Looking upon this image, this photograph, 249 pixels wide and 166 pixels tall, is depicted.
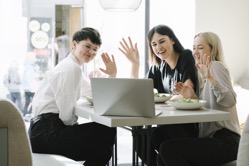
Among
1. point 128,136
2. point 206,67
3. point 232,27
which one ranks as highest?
point 232,27

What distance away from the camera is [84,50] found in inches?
112

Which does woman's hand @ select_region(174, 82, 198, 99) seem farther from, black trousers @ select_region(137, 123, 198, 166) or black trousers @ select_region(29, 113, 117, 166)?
black trousers @ select_region(29, 113, 117, 166)

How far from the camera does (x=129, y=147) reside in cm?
480

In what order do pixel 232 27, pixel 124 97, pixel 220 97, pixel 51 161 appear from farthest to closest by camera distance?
pixel 232 27 < pixel 220 97 < pixel 51 161 < pixel 124 97

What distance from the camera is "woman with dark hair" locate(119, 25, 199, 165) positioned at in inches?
112

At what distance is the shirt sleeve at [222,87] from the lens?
8.00ft

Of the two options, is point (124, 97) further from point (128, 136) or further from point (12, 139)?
point (128, 136)

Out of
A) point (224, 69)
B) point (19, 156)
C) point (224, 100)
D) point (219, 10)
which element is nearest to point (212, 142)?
point (224, 100)

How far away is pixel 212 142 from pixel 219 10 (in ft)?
9.02

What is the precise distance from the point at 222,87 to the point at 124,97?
0.65 meters

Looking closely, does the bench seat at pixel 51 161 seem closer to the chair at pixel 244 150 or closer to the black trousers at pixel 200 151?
the black trousers at pixel 200 151

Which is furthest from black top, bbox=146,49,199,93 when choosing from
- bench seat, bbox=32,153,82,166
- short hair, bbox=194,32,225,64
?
bench seat, bbox=32,153,82,166

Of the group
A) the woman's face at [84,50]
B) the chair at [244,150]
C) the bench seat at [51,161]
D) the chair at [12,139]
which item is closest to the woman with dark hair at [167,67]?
the woman's face at [84,50]

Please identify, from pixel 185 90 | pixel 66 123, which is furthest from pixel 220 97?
pixel 66 123
